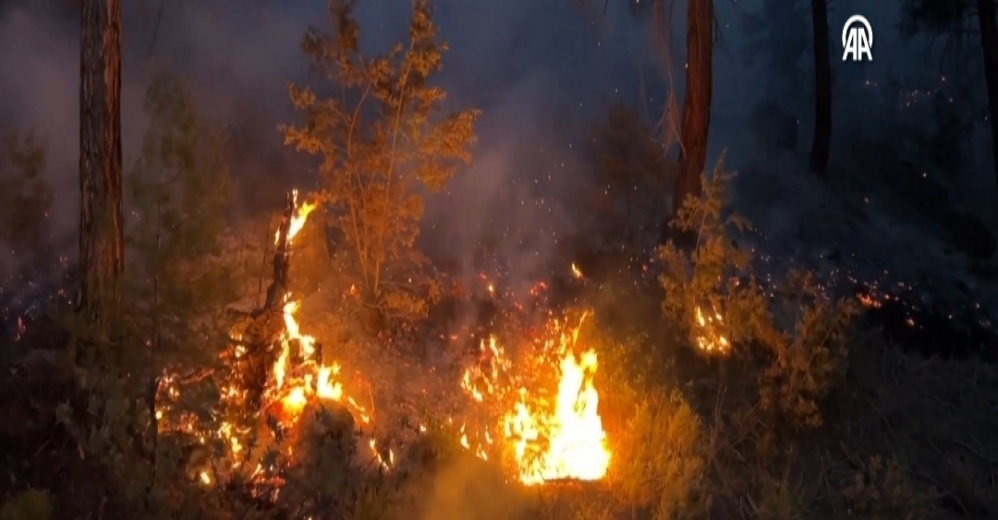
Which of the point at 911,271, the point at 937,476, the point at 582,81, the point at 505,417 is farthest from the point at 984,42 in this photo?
the point at 505,417

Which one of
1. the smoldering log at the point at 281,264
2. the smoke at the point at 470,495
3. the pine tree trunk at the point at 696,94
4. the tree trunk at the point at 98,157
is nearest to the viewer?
the smoke at the point at 470,495

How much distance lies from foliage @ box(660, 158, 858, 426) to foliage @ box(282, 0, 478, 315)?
2.08m

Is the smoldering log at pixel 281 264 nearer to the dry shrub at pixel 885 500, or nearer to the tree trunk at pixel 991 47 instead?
the dry shrub at pixel 885 500

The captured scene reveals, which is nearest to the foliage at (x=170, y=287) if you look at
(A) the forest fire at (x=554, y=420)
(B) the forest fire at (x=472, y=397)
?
(B) the forest fire at (x=472, y=397)

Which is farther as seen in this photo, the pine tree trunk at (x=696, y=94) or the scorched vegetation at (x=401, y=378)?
the pine tree trunk at (x=696, y=94)

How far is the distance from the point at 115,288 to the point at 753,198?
499 inches

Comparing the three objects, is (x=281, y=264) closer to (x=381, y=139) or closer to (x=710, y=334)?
(x=381, y=139)

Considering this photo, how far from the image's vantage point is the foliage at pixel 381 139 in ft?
25.4

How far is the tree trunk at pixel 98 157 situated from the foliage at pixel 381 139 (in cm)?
241

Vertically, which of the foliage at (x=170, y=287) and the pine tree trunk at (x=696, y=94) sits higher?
the pine tree trunk at (x=696, y=94)

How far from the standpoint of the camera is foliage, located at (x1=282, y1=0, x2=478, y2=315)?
774cm

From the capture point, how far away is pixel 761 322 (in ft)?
21.6

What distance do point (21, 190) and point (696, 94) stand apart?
595 cm

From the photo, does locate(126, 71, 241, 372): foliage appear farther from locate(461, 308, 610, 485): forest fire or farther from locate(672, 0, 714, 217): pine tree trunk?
locate(672, 0, 714, 217): pine tree trunk
